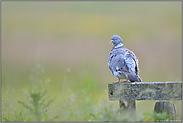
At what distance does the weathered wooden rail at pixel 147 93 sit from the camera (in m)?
2.96

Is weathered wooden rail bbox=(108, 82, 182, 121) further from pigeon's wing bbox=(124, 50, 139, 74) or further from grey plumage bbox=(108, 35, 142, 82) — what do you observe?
pigeon's wing bbox=(124, 50, 139, 74)

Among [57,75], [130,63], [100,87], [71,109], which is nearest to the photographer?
[71,109]

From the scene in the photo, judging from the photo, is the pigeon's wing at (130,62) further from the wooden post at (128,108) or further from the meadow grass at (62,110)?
the wooden post at (128,108)

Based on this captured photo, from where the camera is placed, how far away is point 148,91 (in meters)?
2.96

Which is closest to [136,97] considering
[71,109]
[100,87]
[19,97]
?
[71,109]

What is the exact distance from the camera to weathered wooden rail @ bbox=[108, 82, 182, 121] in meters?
2.96

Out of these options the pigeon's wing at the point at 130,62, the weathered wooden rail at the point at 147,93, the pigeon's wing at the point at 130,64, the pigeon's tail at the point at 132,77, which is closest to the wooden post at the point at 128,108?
the weathered wooden rail at the point at 147,93

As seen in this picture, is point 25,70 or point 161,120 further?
point 25,70

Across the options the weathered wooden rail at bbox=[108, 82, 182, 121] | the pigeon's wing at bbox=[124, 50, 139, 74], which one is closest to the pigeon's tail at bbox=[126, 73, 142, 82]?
the pigeon's wing at bbox=[124, 50, 139, 74]

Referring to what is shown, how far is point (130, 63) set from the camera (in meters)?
4.54

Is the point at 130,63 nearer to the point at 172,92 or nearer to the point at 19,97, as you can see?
the point at 172,92

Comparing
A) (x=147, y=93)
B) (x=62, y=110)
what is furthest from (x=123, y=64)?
(x=62, y=110)

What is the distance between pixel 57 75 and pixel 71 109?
22.3ft

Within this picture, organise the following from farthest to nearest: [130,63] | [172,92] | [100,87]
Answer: [100,87] < [130,63] < [172,92]
